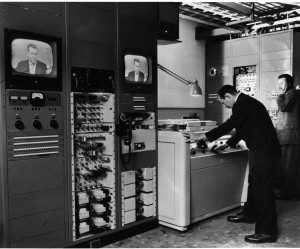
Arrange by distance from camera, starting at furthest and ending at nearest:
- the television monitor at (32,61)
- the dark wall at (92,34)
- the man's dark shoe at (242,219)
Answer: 1. the man's dark shoe at (242,219)
2. the dark wall at (92,34)
3. the television monitor at (32,61)

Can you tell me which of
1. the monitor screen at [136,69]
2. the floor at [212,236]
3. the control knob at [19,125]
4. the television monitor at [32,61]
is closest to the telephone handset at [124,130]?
the monitor screen at [136,69]

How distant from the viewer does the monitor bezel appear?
3.08 metres

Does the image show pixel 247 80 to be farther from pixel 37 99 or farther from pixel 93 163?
pixel 37 99

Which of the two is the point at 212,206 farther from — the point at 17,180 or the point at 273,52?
the point at 273,52

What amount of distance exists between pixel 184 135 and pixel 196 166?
15.5 inches

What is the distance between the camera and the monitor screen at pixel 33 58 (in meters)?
2.37

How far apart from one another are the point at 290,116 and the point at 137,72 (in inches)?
99.2

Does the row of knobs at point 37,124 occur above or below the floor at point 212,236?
above

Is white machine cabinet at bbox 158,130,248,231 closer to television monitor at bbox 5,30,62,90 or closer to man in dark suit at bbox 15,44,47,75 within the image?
television monitor at bbox 5,30,62,90

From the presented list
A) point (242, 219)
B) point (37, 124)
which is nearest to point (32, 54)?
point (37, 124)

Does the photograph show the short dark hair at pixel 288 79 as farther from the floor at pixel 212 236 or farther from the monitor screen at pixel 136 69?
the monitor screen at pixel 136 69

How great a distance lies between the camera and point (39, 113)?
2496 mm

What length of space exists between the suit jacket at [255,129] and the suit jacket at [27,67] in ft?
5.55

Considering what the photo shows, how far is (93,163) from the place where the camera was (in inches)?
118
